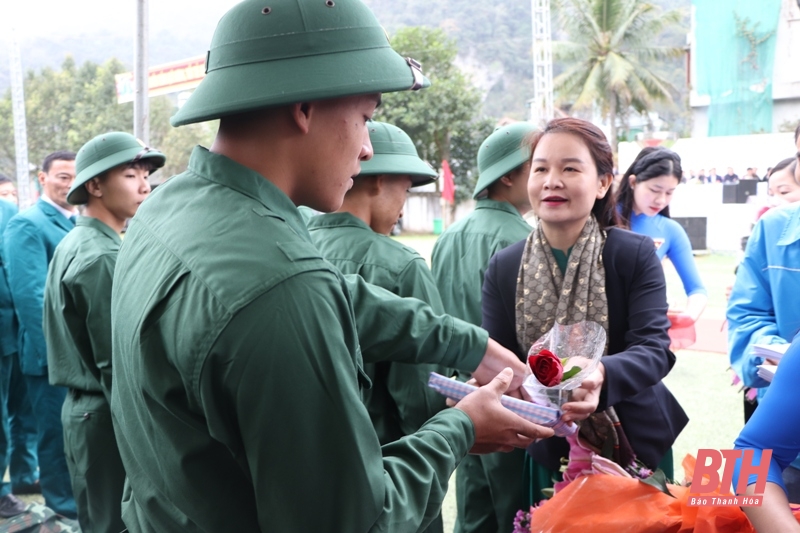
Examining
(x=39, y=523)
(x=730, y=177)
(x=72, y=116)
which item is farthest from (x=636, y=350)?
(x=72, y=116)

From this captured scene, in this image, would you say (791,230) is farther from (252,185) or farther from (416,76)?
(252,185)

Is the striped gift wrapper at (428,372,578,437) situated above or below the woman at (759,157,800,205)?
below

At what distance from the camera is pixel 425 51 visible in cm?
3173

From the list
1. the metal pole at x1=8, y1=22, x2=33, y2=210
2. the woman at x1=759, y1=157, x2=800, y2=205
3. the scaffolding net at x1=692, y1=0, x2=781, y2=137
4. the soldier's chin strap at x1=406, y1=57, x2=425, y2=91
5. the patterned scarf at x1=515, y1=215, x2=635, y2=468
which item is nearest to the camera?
the soldier's chin strap at x1=406, y1=57, x2=425, y2=91

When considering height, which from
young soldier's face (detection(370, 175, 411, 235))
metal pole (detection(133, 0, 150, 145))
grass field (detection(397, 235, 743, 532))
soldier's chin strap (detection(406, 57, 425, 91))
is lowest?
grass field (detection(397, 235, 743, 532))

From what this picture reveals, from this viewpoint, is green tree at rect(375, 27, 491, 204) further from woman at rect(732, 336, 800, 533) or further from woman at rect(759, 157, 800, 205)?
woman at rect(732, 336, 800, 533)

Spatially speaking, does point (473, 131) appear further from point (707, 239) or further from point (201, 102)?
point (201, 102)

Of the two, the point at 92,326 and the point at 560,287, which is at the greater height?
the point at 560,287

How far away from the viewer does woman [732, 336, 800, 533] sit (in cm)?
141

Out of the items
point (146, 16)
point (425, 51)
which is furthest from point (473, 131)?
point (146, 16)

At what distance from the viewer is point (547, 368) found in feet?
5.64

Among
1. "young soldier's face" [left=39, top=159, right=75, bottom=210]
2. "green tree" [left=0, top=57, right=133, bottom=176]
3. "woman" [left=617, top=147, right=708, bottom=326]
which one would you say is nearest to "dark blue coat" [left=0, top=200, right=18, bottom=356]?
"young soldier's face" [left=39, top=159, right=75, bottom=210]

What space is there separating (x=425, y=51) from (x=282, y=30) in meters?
32.0

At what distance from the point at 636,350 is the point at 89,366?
2245mm
